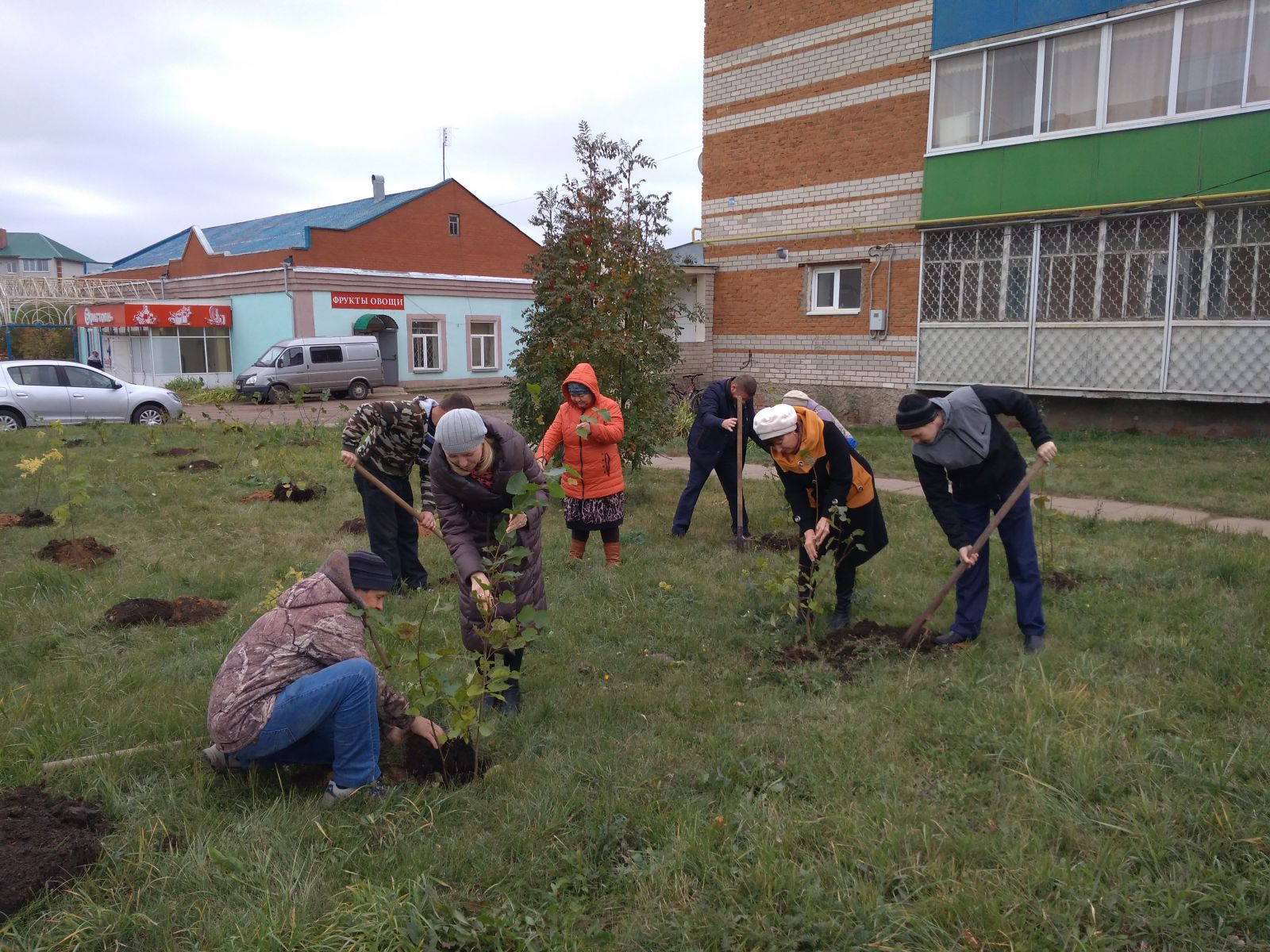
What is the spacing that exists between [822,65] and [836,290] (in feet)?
13.3

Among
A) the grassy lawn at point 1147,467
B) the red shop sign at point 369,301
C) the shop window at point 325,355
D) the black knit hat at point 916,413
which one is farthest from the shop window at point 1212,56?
the red shop sign at point 369,301

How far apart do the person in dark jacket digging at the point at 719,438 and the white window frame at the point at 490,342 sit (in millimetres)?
25826

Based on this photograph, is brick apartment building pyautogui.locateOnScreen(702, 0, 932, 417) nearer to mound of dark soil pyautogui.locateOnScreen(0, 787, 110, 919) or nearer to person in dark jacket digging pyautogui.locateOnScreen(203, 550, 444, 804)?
person in dark jacket digging pyautogui.locateOnScreen(203, 550, 444, 804)

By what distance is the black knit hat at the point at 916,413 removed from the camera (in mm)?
4566

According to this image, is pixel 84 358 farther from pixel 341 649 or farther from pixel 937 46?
pixel 341 649

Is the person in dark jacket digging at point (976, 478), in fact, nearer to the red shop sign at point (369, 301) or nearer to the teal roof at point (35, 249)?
the red shop sign at point (369, 301)

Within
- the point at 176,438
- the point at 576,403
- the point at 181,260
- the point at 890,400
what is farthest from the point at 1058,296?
the point at 181,260

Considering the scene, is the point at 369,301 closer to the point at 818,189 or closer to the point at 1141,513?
the point at 818,189

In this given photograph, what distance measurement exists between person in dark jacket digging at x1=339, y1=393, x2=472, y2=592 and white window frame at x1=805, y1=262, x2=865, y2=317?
12.0 meters

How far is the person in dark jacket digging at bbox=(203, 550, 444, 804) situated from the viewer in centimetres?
327

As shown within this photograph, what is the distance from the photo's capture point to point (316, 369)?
2602 centimetres

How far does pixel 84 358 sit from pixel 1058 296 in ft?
106

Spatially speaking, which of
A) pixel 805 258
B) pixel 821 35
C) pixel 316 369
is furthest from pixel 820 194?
pixel 316 369

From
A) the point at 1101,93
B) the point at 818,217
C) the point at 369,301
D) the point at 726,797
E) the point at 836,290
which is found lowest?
the point at 726,797
